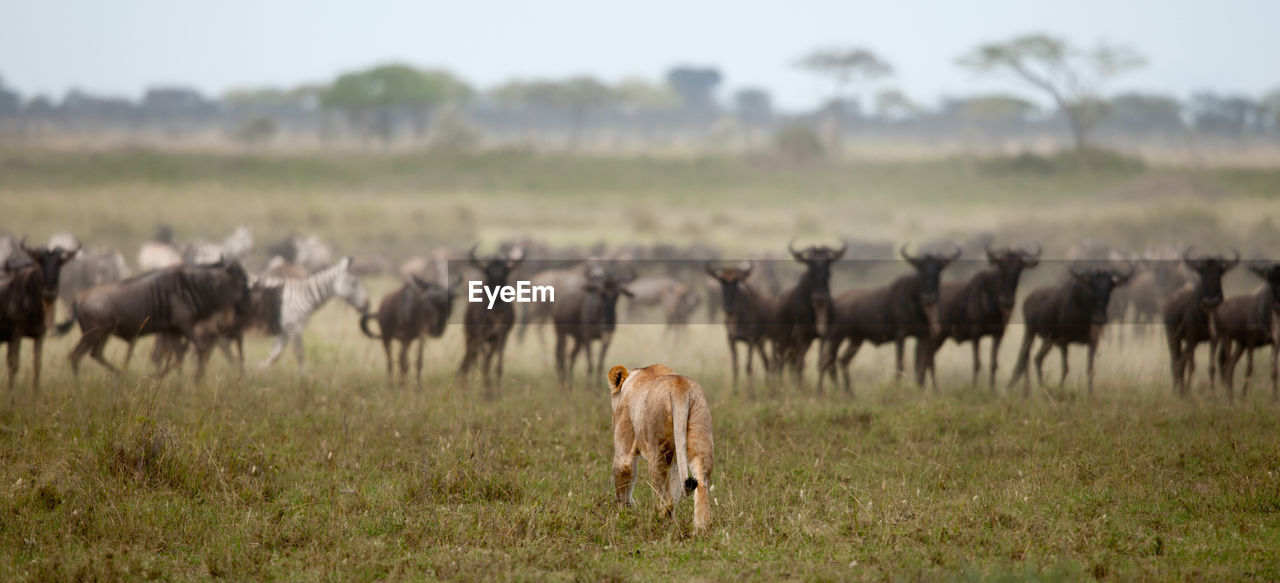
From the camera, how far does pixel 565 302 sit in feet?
49.8

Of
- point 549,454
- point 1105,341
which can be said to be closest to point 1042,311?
point 1105,341

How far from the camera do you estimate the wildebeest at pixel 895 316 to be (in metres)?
14.1

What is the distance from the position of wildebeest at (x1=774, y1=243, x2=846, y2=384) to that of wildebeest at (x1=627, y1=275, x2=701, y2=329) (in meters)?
4.52

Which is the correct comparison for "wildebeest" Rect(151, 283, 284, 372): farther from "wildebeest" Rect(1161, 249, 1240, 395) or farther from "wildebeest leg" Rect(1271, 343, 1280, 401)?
"wildebeest leg" Rect(1271, 343, 1280, 401)

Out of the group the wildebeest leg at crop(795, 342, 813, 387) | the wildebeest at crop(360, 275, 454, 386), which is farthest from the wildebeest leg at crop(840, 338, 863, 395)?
the wildebeest at crop(360, 275, 454, 386)

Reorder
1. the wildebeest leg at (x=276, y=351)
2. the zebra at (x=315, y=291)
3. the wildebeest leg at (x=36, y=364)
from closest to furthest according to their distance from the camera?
the wildebeest leg at (x=36, y=364) → the wildebeest leg at (x=276, y=351) → the zebra at (x=315, y=291)

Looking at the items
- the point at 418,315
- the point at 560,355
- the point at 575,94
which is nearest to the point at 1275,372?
the point at 560,355

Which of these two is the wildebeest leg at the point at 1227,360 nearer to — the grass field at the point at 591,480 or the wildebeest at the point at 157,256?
the grass field at the point at 591,480

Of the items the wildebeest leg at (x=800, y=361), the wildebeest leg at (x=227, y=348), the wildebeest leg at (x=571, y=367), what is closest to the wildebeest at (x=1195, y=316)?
the wildebeest leg at (x=800, y=361)

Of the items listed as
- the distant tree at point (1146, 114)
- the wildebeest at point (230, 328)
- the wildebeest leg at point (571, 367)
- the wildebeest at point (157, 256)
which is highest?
the distant tree at point (1146, 114)

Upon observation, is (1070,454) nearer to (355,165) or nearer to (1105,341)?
(1105,341)

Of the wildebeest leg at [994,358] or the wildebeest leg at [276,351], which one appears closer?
the wildebeest leg at [994,358]

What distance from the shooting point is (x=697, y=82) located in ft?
354

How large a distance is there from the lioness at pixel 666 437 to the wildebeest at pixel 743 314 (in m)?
7.18
